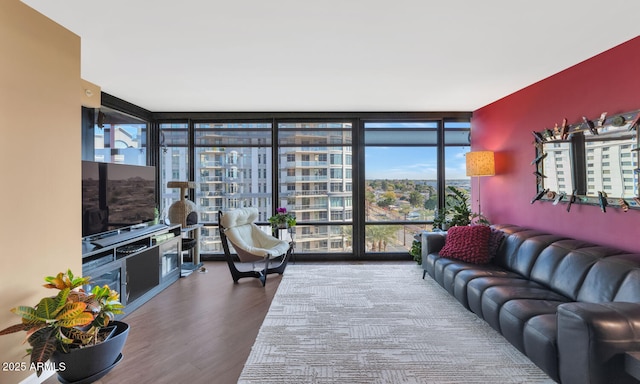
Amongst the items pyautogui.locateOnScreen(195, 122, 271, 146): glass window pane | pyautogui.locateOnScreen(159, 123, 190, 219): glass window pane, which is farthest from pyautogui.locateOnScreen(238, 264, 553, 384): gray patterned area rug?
pyautogui.locateOnScreen(159, 123, 190, 219): glass window pane

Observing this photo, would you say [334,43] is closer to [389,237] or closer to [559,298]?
[559,298]

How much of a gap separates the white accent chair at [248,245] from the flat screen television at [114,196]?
932 millimetres

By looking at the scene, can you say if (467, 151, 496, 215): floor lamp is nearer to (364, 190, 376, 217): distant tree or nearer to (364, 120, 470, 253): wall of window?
(364, 120, 470, 253): wall of window

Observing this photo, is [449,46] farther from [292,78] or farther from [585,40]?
[292,78]

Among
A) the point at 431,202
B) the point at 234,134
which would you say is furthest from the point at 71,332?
the point at 431,202

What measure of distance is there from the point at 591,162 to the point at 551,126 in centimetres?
68

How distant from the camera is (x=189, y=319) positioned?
9.89ft

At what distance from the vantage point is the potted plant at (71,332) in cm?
180

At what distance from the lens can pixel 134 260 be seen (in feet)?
10.8

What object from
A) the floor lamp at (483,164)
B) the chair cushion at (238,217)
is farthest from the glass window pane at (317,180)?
the floor lamp at (483,164)

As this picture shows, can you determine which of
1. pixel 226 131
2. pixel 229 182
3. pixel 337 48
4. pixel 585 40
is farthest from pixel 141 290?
pixel 585 40

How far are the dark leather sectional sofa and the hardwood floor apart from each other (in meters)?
1.97

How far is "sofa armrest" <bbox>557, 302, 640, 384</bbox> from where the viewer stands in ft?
5.29

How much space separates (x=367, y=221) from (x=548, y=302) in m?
3.07
